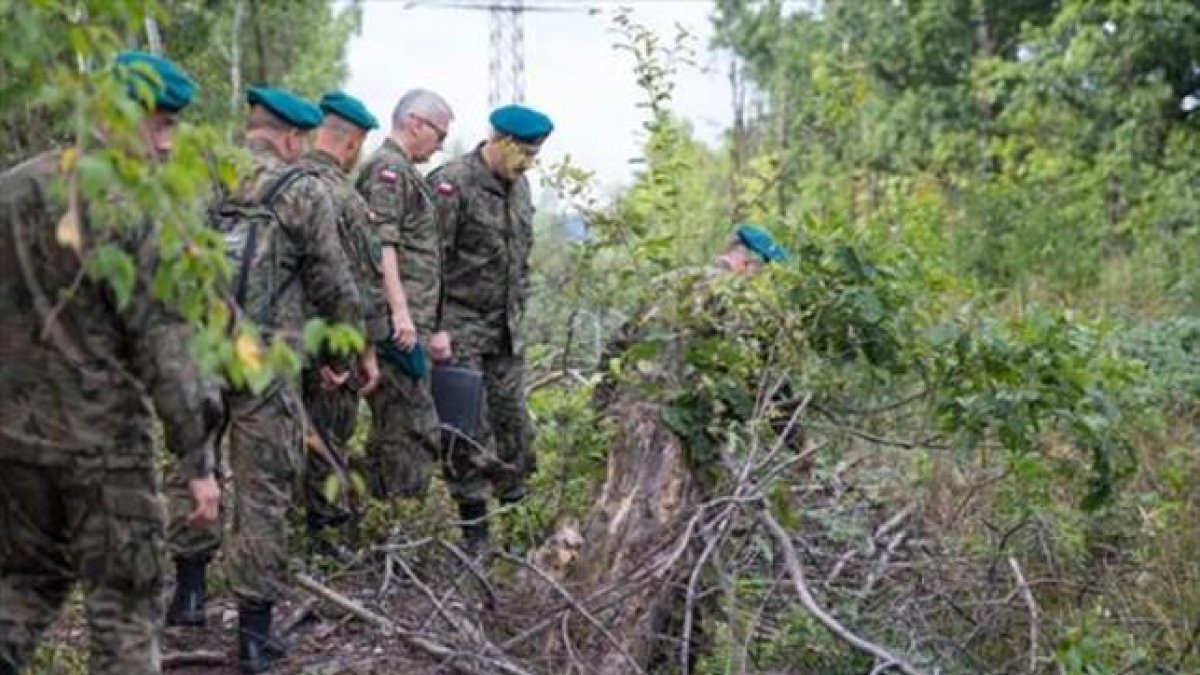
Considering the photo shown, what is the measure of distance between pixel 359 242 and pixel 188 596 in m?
1.36

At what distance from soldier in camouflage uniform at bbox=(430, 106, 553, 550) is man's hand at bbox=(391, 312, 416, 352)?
587 millimetres

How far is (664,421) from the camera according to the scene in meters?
5.14

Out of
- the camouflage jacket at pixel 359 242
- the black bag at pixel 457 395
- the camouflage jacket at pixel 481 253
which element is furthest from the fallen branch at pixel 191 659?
the camouflage jacket at pixel 481 253

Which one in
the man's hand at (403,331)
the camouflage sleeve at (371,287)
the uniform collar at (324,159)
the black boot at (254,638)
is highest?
the uniform collar at (324,159)

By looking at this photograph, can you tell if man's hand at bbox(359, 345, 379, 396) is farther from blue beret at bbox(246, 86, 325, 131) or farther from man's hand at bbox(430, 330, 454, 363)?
blue beret at bbox(246, 86, 325, 131)

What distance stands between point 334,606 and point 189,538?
54cm

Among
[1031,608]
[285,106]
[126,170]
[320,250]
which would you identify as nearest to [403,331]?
[320,250]

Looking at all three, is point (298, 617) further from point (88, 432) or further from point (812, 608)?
point (812, 608)

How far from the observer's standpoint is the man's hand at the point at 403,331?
598 cm

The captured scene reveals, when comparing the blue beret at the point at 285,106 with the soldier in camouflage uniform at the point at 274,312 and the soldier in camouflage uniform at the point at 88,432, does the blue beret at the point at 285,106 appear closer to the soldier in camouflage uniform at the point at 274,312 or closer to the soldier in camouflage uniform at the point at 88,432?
the soldier in camouflage uniform at the point at 274,312

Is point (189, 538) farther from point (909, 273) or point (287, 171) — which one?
point (909, 273)

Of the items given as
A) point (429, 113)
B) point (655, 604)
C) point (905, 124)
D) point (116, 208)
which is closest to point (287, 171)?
point (429, 113)

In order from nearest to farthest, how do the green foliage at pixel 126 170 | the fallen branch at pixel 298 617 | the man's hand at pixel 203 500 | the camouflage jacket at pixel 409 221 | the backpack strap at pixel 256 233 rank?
the green foliage at pixel 126 170 → the man's hand at pixel 203 500 → the backpack strap at pixel 256 233 → the fallen branch at pixel 298 617 → the camouflage jacket at pixel 409 221

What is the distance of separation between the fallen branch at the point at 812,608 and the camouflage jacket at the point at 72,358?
5.73 ft
